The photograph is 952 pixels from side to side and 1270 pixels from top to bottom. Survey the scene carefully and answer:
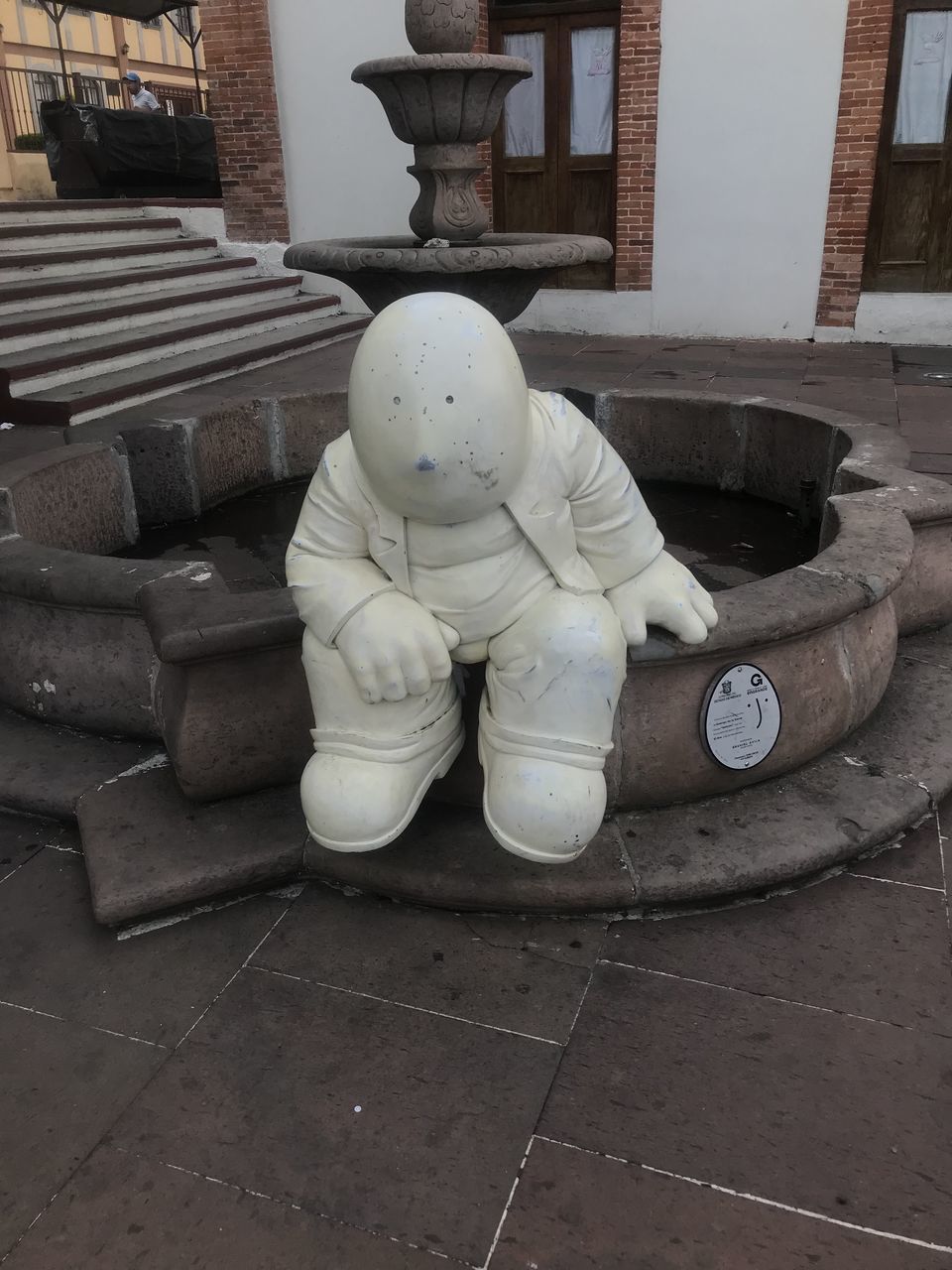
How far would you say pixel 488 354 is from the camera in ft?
6.40

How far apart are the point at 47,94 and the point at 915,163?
781 inches

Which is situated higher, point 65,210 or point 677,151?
point 677,151

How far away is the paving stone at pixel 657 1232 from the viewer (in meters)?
1.66

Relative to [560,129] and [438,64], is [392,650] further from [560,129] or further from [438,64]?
[560,129]

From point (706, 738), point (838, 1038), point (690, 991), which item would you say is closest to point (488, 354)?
point (706, 738)

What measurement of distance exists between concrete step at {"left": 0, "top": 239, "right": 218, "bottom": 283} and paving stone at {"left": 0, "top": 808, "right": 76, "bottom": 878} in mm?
6892

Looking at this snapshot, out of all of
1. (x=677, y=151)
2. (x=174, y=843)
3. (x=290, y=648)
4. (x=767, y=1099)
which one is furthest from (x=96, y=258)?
(x=767, y=1099)

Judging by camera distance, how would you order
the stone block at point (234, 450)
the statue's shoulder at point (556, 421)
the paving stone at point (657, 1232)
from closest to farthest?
the paving stone at point (657, 1232) → the statue's shoulder at point (556, 421) → the stone block at point (234, 450)

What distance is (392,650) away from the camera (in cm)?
211

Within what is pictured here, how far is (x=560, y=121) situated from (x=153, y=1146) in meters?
10.4

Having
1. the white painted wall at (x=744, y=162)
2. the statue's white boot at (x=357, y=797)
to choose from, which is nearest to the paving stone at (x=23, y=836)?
the statue's white boot at (x=357, y=797)

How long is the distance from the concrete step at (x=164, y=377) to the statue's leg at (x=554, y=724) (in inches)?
201

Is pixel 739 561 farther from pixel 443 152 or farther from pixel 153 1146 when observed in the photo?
pixel 153 1146

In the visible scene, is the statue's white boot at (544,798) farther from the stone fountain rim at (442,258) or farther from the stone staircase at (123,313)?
the stone staircase at (123,313)
